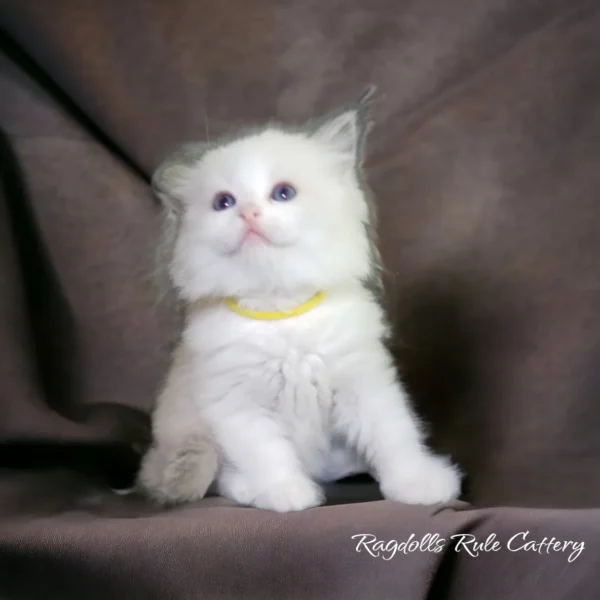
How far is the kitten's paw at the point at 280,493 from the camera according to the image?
0.83 meters

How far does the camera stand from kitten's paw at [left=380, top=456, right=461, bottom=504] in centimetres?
84

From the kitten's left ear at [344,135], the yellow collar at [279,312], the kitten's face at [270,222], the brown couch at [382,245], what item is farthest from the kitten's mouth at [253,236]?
the brown couch at [382,245]

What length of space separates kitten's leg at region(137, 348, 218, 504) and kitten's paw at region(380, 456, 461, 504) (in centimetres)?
26

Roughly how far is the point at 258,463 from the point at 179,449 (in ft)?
0.48

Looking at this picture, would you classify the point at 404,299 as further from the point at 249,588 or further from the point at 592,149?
the point at 249,588

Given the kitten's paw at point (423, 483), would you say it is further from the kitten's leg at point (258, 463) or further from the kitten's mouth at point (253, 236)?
the kitten's mouth at point (253, 236)

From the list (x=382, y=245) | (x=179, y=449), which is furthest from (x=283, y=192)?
(x=179, y=449)

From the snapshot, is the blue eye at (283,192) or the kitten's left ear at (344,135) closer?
the blue eye at (283,192)

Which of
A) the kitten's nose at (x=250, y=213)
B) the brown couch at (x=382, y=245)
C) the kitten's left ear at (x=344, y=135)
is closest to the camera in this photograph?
the brown couch at (x=382, y=245)

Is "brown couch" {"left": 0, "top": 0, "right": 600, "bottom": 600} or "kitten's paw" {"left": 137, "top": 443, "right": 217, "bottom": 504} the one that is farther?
"kitten's paw" {"left": 137, "top": 443, "right": 217, "bottom": 504}

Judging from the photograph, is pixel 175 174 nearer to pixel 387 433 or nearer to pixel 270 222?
pixel 270 222

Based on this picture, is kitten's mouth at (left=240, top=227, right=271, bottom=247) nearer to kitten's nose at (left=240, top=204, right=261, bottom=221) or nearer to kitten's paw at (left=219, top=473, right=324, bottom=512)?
kitten's nose at (left=240, top=204, right=261, bottom=221)

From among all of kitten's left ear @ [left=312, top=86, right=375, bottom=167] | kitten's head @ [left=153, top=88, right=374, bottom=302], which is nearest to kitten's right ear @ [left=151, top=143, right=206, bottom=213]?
kitten's head @ [left=153, top=88, right=374, bottom=302]

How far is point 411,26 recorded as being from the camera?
3.77 ft
